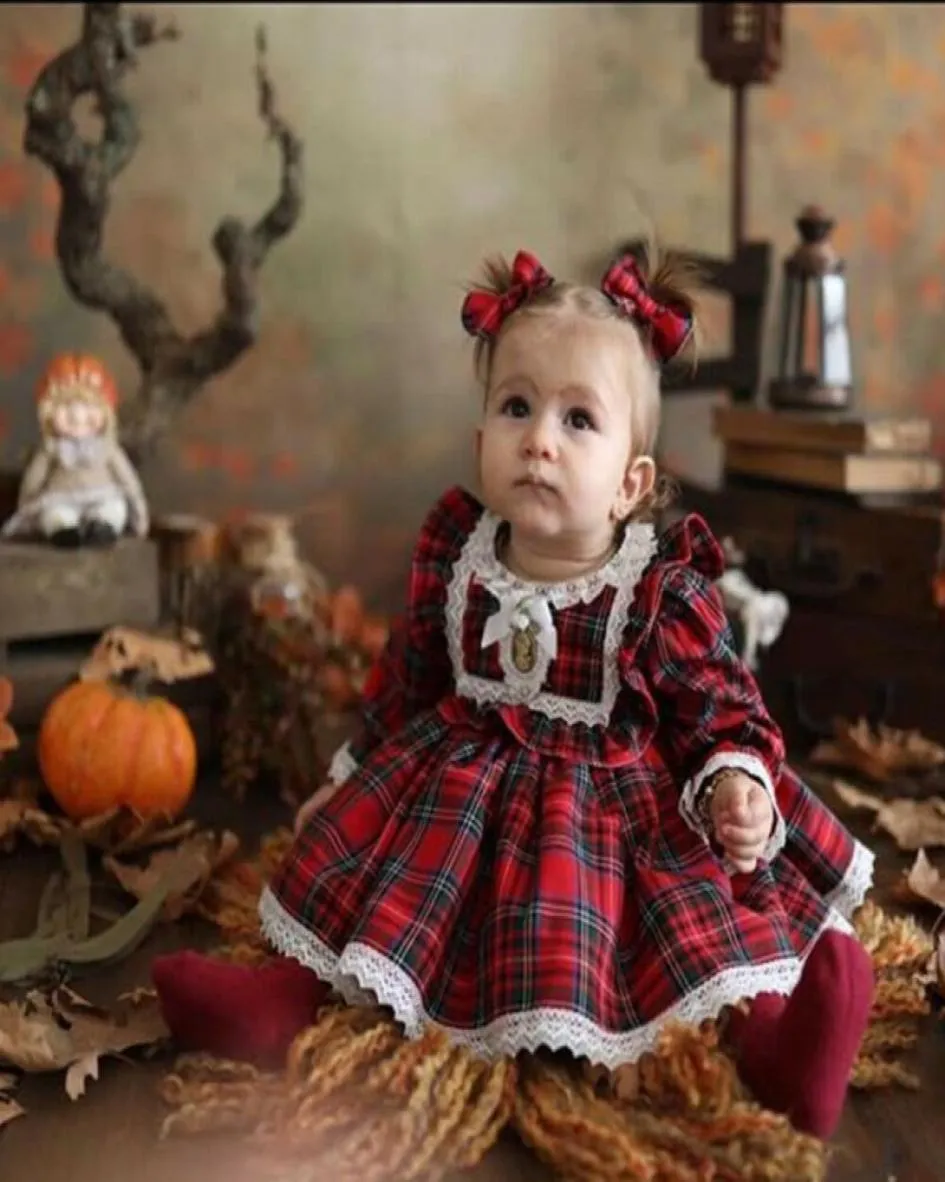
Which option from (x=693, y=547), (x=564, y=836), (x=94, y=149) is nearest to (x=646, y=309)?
(x=693, y=547)

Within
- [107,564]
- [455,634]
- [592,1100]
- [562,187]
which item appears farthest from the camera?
[562,187]

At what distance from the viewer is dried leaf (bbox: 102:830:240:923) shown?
1271mm

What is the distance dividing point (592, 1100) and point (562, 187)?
1380 mm

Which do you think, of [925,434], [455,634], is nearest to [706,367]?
[925,434]

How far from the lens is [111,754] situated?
1406 mm

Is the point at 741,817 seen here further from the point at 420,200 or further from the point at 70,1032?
the point at 420,200

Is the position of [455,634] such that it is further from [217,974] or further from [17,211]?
[17,211]

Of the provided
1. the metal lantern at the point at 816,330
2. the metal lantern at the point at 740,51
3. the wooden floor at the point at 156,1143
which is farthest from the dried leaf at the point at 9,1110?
the metal lantern at the point at 740,51

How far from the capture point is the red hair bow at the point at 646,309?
1099mm

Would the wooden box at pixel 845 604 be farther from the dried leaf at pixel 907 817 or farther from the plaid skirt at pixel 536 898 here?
the plaid skirt at pixel 536 898

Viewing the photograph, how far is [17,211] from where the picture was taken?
1851mm

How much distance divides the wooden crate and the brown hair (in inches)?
20.6

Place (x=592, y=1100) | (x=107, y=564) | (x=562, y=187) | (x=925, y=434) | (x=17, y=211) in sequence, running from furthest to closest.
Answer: (x=562, y=187) < (x=17, y=211) < (x=925, y=434) < (x=107, y=564) < (x=592, y=1100)

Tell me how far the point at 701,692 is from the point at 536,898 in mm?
193
